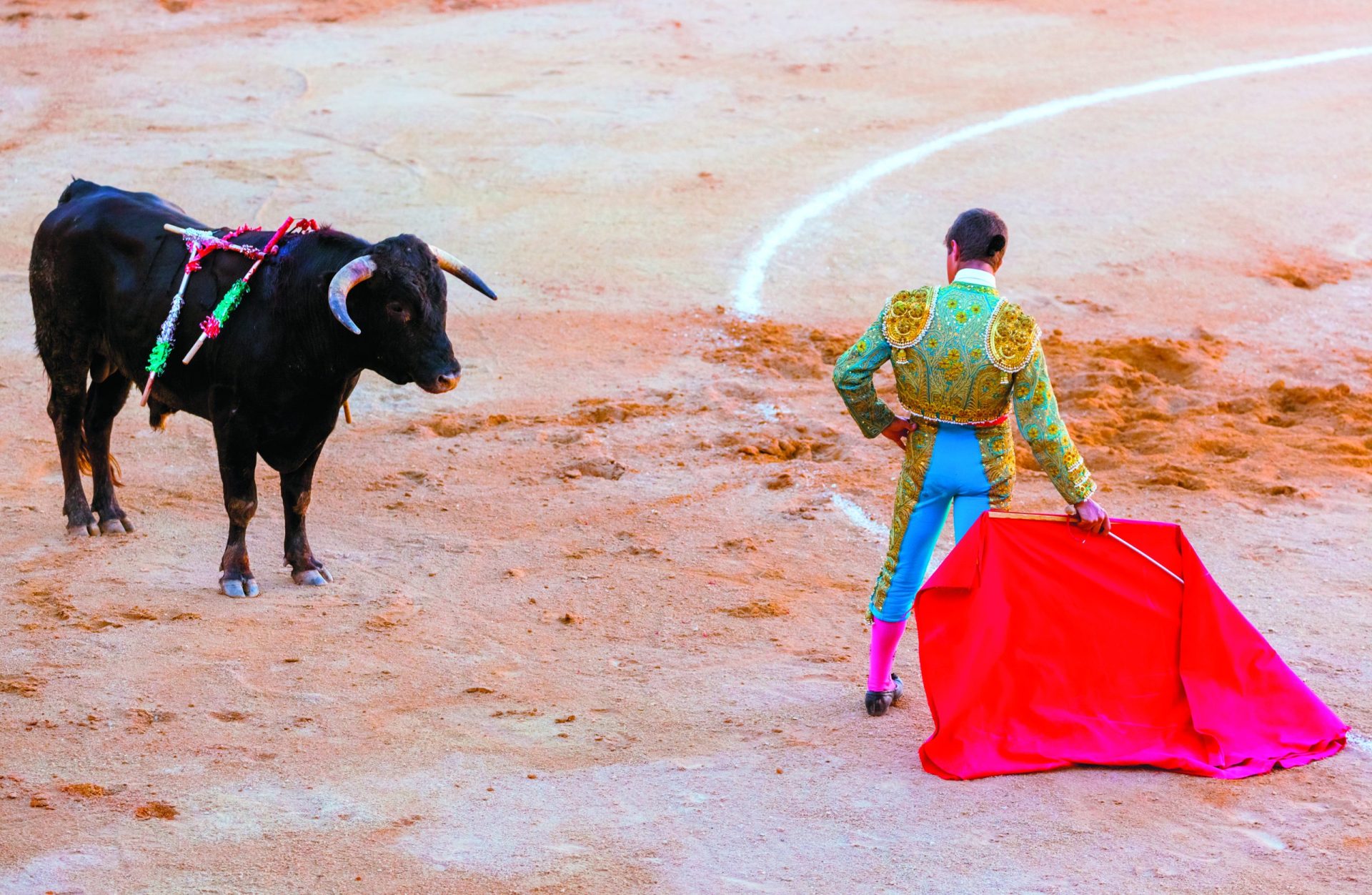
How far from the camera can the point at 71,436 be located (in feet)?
22.5

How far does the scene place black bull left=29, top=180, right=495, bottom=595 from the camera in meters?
5.86

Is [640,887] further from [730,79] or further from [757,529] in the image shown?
[730,79]

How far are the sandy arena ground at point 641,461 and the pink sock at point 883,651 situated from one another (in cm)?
13

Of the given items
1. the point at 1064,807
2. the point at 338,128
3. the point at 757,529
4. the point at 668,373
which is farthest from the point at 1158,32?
the point at 1064,807

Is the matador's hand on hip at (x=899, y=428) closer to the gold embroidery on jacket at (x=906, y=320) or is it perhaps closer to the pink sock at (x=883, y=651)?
the gold embroidery on jacket at (x=906, y=320)

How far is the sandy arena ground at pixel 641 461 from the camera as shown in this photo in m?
4.35

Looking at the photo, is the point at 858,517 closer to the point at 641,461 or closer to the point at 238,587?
the point at 641,461

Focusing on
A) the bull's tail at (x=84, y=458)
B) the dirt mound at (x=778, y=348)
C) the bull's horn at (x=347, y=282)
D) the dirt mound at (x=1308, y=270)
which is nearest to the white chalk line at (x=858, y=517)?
the dirt mound at (x=778, y=348)

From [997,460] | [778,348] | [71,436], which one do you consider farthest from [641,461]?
[997,460]

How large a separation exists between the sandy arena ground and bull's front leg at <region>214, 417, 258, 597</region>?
0.40 feet

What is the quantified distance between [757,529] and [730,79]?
28.4 ft

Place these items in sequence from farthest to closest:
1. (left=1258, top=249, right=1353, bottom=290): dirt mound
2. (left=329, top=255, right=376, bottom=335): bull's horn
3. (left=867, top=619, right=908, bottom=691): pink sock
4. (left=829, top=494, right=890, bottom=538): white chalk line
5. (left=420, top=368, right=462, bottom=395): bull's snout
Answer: (left=1258, top=249, right=1353, bottom=290): dirt mound, (left=829, top=494, right=890, bottom=538): white chalk line, (left=420, top=368, right=462, bottom=395): bull's snout, (left=329, top=255, right=376, bottom=335): bull's horn, (left=867, top=619, right=908, bottom=691): pink sock

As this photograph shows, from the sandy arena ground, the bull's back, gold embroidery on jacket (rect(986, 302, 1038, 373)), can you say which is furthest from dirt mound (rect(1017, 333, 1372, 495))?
the bull's back

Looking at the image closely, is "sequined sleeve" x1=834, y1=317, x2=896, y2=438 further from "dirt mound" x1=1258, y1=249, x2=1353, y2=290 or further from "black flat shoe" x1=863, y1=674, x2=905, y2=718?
"dirt mound" x1=1258, y1=249, x2=1353, y2=290
